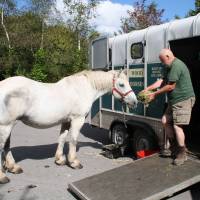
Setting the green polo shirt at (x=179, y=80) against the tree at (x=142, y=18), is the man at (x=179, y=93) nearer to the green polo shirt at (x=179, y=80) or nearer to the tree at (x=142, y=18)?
the green polo shirt at (x=179, y=80)

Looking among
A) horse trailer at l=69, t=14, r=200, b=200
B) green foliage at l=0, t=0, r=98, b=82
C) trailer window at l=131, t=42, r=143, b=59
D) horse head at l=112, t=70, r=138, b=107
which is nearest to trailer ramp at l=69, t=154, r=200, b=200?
horse trailer at l=69, t=14, r=200, b=200

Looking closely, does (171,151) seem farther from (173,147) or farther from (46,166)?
(46,166)

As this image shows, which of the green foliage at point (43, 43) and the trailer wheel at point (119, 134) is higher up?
the green foliage at point (43, 43)

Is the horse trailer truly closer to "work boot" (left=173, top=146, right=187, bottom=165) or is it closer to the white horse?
"work boot" (left=173, top=146, right=187, bottom=165)

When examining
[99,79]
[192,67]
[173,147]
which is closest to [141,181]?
[173,147]

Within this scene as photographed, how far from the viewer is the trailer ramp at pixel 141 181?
4512mm

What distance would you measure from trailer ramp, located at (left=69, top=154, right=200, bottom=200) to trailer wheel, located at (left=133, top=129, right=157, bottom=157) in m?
0.93

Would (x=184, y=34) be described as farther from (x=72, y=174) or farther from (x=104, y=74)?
(x=72, y=174)

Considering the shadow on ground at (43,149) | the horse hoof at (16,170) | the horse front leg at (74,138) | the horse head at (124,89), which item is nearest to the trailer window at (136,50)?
the horse head at (124,89)

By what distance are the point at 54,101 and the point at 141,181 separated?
217cm

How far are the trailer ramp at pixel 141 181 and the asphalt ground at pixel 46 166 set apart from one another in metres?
0.50

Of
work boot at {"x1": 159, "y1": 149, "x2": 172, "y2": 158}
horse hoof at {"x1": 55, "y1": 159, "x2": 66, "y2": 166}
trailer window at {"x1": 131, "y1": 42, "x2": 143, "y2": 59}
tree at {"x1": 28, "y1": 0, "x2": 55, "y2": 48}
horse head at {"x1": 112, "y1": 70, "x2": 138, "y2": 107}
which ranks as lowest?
horse hoof at {"x1": 55, "y1": 159, "x2": 66, "y2": 166}

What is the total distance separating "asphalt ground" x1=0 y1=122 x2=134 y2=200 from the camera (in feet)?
17.3

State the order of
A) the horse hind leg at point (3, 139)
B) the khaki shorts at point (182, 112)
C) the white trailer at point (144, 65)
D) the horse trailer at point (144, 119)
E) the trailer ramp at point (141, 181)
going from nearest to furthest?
1. the trailer ramp at point (141, 181)
2. the horse trailer at point (144, 119)
3. the khaki shorts at point (182, 112)
4. the horse hind leg at point (3, 139)
5. the white trailer at point (144, 65)
